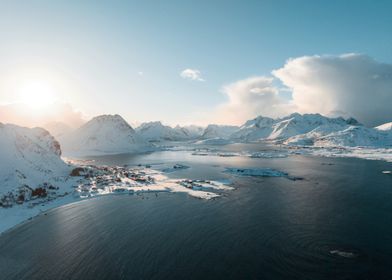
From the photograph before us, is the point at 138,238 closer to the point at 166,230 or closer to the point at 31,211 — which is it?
the point at 166,230

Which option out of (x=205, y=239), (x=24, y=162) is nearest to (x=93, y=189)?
(x=24, y=162)

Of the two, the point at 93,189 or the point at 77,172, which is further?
the point at 77,172

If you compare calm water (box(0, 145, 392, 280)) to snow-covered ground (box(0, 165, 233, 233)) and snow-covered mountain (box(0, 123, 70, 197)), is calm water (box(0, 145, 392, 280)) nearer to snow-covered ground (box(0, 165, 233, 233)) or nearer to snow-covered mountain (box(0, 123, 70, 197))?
snow-covered ground (box(0, 165, 233, 233))

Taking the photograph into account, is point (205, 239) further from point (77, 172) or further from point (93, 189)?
point (77, 172)

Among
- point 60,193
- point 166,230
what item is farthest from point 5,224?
point 166,230

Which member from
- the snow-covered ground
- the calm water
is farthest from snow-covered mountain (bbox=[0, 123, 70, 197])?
the calm water

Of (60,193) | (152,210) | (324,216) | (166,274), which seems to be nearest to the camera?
(166,274)

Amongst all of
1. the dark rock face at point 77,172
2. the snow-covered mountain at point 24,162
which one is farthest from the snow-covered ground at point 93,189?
the snow-covered mountain at point 24,162
